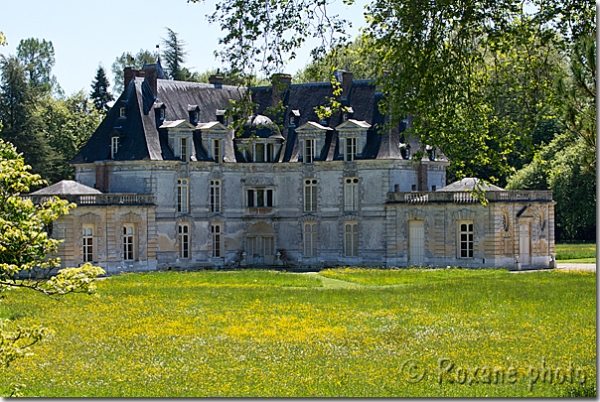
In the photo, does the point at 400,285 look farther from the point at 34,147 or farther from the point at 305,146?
the point at 34,147

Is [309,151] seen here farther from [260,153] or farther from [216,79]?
[216,79]

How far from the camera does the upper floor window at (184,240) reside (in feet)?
151

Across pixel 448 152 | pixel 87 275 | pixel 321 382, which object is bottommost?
pixel 321 382

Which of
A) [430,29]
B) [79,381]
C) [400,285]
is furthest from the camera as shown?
[400,285]

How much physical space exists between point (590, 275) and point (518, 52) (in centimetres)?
2100

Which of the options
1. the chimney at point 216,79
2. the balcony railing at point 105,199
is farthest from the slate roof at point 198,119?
the balcony railing at point 105,199

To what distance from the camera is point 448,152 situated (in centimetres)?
1702

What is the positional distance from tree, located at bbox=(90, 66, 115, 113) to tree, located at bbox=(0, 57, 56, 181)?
1420 cm

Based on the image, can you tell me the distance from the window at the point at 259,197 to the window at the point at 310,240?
2269mm

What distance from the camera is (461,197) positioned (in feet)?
142

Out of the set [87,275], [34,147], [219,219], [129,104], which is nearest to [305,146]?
[219,219]

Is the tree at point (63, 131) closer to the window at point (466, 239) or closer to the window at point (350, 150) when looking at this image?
the window at point (350, 150)

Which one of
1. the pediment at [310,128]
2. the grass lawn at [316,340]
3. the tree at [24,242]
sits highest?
the pediment at [310,128]

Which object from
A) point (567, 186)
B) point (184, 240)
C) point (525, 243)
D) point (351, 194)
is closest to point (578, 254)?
point (525, 243)
